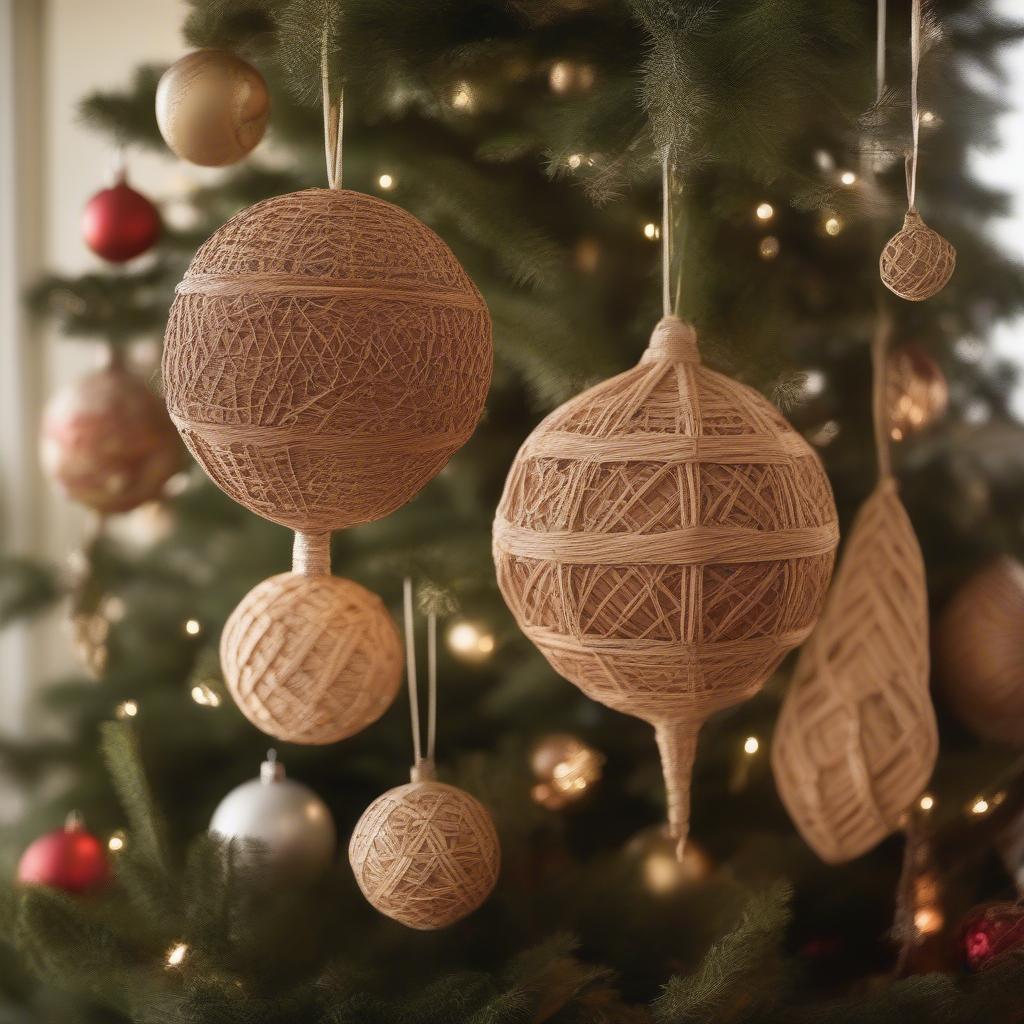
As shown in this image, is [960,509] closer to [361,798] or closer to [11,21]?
[361,798]

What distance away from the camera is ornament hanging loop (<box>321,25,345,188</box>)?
2.29 ft

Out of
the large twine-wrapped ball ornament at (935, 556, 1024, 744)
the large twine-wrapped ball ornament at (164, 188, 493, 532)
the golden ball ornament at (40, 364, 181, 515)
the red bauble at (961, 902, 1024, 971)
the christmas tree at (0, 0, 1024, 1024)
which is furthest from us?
the golden ball ornament at (40, 364, 181, 515)

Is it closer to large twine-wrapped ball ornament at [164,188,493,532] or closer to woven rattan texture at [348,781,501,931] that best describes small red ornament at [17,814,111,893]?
woven rattan texture at [348,781,501,931]

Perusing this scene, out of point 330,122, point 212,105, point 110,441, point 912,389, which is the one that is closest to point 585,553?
point 330,122

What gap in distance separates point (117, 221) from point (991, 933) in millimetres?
957

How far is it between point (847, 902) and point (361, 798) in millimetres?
448

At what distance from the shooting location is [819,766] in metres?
0.91

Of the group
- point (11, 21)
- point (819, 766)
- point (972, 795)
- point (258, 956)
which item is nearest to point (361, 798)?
point (258, 956)

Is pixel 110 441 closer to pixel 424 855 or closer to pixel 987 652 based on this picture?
pixel 424 855

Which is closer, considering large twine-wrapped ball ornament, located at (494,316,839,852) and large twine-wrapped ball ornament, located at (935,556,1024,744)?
large twine-wrapped ball ornament, located at (494,316,839,852)

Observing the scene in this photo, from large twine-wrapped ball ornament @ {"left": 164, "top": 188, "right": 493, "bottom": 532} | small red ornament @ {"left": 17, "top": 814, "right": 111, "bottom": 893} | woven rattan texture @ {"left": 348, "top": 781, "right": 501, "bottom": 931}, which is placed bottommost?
A: small red ornament @ {"left": 17, "top": 814, "right": 111, "bottom": 893}

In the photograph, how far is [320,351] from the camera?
0.61m

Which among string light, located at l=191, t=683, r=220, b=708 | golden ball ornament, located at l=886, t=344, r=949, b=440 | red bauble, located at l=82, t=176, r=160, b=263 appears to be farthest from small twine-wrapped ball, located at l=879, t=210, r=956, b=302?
red bauble, located at l=82, t=176, r=160, b=263

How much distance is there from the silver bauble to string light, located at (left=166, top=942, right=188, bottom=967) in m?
0.09
